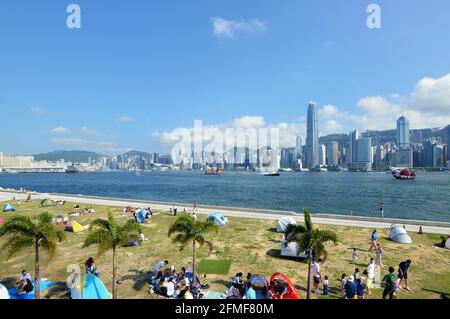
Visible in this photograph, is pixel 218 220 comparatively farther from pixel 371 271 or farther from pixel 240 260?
pixel 371 271

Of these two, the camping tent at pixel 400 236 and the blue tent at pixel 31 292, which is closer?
the blue tent at pixel 31 292

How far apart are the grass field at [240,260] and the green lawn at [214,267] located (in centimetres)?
6

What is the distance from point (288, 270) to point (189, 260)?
619cm

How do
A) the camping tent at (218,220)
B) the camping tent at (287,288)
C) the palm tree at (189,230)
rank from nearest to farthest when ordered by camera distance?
1. the camping tent at (287,288)
2. the palm tree at (189,230)
3. the camping tent at (218,220)

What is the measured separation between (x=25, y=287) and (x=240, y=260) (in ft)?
37.1

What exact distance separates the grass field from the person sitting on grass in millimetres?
823

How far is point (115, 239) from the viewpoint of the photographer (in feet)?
42.2

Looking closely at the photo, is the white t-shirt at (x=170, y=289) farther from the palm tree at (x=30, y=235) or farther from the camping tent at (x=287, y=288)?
the palm tree at (x=30, y=235)

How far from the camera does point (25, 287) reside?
494 inches

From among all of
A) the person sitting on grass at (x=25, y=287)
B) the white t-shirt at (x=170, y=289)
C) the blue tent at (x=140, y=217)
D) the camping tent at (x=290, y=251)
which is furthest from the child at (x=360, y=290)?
the blue tent at (x=140, y=217)

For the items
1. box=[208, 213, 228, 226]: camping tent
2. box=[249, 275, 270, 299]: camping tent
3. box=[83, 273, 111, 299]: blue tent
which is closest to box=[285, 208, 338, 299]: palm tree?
box=[249, 275, 270, 299]: camping tent

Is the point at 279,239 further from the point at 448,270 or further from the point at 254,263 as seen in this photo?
the point at 448,270

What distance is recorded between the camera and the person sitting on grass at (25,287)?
491 inches

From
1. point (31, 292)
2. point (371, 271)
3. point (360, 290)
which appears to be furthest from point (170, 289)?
point (371, 271)
